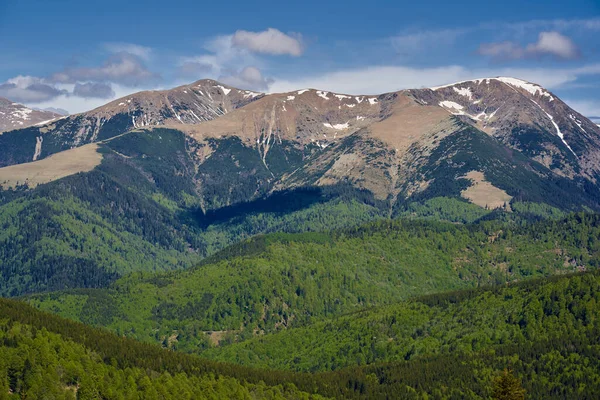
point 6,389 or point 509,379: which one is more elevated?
point 509,379

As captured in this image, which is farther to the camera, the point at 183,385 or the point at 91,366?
the point at 183,385

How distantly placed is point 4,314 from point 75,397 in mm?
37312

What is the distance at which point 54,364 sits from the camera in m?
177

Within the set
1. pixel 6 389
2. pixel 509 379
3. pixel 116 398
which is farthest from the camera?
pixel 116 398

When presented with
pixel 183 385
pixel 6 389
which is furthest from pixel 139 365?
pixel 6 389

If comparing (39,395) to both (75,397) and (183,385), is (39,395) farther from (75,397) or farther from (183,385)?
(183,385)

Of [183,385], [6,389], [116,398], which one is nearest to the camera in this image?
[6,389]

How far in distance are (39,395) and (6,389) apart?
20.3ft

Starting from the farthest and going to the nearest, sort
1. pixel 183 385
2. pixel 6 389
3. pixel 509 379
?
pixel 183 385
pixel 6 389
pixel 509 379

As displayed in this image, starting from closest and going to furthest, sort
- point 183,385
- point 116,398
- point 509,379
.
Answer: point 509,379, point 116,398, point 183,385

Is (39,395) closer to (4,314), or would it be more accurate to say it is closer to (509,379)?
(4,314)

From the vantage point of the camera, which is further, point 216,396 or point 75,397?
point 216,396

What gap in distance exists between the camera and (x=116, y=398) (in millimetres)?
177000

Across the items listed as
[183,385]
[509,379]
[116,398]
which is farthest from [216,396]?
[509,379]
